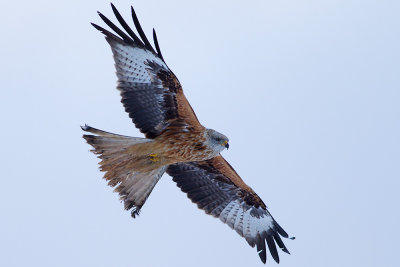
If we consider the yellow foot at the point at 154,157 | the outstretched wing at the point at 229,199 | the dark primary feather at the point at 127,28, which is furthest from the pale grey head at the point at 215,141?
the dark primary feather at the point at 127,28

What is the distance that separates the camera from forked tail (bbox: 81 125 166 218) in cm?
895

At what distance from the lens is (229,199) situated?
1085cm


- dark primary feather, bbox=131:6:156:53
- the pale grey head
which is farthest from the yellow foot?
dark primary feather, bbox=131:6:156:53

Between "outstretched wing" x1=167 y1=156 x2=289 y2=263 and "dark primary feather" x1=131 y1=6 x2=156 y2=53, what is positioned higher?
"dark primary feather" x1=131 y1=6 x2=156 y2=53

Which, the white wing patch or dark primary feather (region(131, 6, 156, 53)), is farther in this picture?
the white wing patch

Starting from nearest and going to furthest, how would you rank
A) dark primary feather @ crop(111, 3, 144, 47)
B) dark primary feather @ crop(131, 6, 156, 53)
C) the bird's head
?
1. dark primary feather @ crop(111, 3, 144, 47)
2. dark primary feather @ crop(131, 6, 156, 53)
3. the bird's head

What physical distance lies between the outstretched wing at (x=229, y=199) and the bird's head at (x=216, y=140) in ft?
3.79

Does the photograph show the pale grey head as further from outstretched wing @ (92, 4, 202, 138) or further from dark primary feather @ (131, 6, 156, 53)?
dark primary feather @ (131, 6, 156, 53)

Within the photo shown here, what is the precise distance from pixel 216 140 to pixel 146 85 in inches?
51.5

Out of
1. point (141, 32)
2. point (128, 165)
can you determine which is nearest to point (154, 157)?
point (128, 165)

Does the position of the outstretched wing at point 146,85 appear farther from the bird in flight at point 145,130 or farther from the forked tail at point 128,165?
the forked tail at point 128,165

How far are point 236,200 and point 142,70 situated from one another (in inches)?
119

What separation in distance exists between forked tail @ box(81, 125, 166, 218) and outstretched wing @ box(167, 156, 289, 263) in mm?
877

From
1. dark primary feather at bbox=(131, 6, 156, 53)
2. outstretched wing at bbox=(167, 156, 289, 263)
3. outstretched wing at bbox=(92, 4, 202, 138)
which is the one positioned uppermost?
dark primary feather at bbox=(131, 6, 156, 53)
